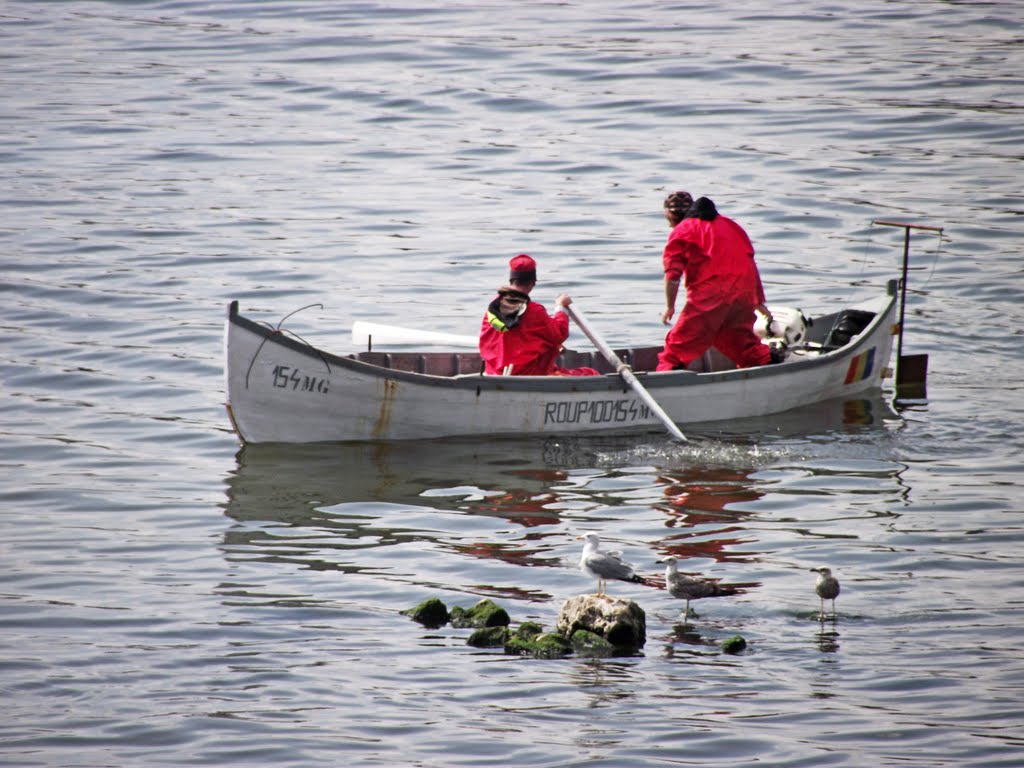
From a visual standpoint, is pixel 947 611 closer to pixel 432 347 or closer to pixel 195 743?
pixel 195 743

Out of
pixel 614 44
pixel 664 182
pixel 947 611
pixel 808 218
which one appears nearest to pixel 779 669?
pixel 947 611

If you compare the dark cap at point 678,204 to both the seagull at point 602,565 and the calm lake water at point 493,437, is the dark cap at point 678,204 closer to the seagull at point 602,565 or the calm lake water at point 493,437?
the calm lake water at point 493,437

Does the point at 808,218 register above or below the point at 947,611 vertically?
above

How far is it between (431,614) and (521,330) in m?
4.17

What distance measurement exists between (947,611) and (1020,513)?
7.43 ft

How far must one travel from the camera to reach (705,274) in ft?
43.4

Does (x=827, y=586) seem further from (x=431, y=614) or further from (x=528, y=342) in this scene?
(x=528, y=342)

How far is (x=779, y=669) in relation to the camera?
8156 millimetres

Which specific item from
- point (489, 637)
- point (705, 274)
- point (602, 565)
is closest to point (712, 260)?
point (705, 274)

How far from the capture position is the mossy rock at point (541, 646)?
27.5ft

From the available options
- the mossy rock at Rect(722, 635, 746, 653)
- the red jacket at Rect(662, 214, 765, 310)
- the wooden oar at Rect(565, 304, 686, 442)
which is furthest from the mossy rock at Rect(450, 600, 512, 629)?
the red jacket at Rect(662, 214, 765, 310)

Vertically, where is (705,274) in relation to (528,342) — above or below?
above

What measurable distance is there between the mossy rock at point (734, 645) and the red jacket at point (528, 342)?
458 centimetres

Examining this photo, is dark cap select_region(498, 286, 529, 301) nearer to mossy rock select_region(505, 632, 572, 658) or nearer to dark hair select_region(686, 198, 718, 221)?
dark hair select_region(686, 198, 718, 221)
